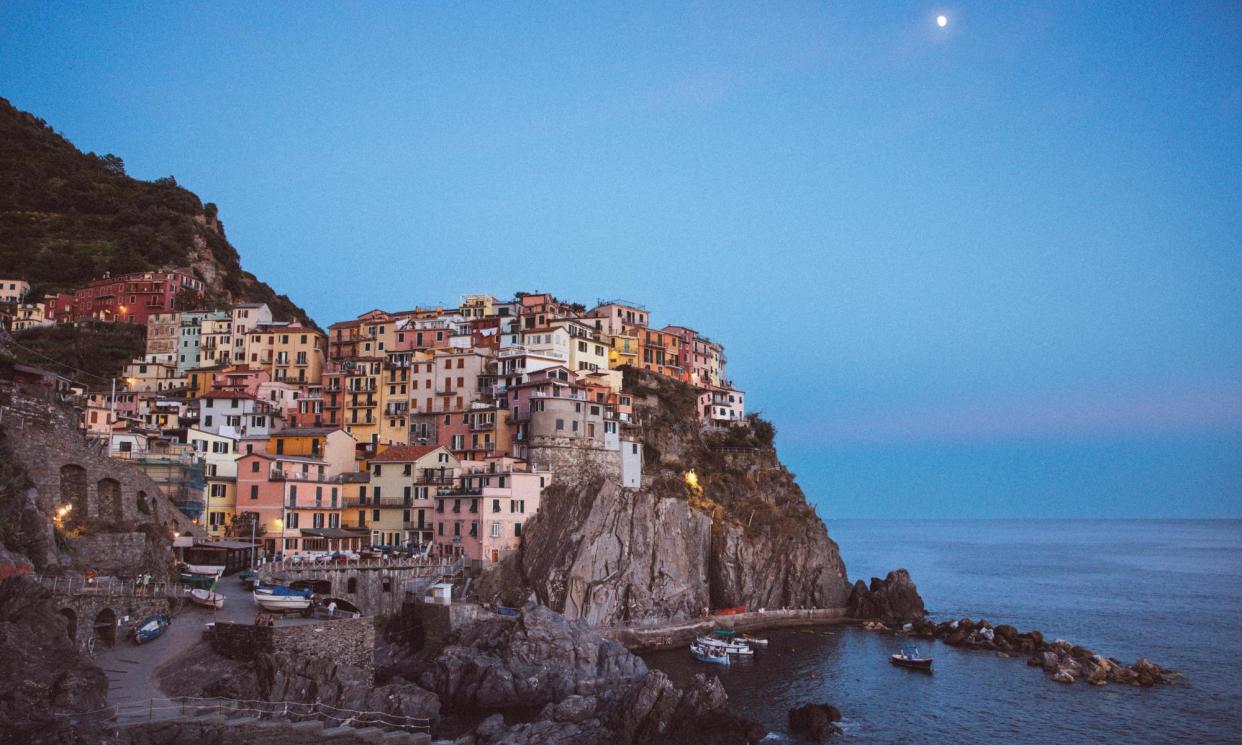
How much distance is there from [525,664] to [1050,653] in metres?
38.0

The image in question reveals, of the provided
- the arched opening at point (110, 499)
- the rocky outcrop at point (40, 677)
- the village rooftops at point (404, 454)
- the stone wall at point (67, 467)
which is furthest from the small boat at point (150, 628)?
the village rooftops at point (404, 454)

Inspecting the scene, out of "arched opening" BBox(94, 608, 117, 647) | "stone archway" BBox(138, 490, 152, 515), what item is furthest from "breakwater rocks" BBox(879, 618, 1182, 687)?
"stone archway" BBox(138, 490, 152, 515)

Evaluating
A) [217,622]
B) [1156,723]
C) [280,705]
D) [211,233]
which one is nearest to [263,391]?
[217,622]

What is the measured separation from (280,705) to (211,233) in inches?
4578

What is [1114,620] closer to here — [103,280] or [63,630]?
[63,630]

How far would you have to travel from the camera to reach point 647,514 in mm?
65938

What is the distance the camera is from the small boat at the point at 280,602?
4234 cm

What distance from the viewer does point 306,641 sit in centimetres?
3862

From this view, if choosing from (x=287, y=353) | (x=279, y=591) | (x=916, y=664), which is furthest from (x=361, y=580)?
(x=287, y=353)

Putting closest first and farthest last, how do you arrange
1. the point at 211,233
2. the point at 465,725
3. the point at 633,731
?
the point at 633,731 → the point at 465,725 → the point at 211,233

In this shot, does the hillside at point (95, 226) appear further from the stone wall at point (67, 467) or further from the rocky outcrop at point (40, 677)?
the rocky outcrop at point (40, 677)

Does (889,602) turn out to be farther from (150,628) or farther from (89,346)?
(89,346)

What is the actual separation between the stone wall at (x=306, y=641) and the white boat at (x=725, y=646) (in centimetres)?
2540

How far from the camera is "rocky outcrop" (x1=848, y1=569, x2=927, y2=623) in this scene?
254 ft
